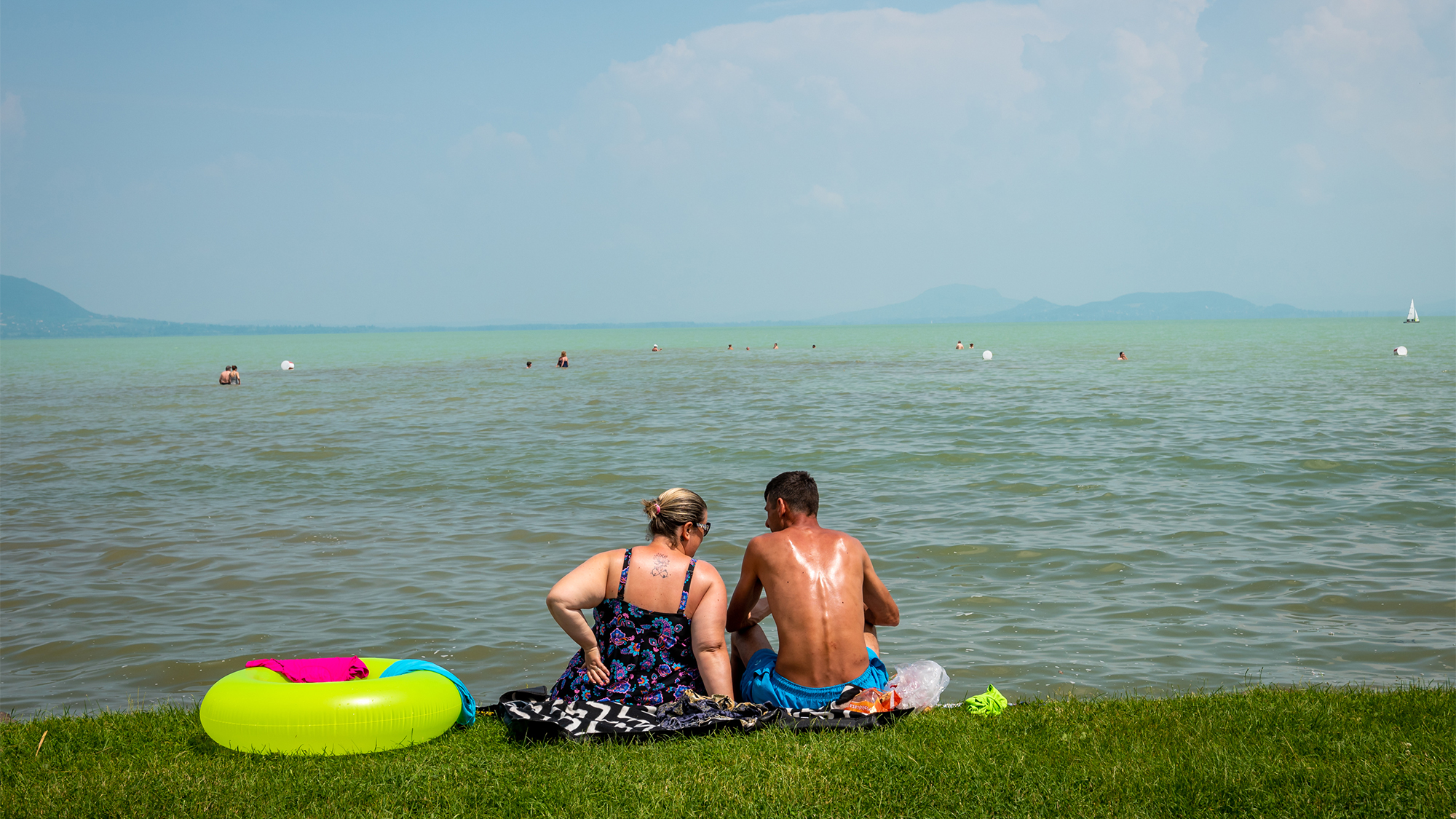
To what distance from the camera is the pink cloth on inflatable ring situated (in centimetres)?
588

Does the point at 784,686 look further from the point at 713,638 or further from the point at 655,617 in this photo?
the point at 655,617

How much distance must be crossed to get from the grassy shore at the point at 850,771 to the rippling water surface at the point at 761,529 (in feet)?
6.77

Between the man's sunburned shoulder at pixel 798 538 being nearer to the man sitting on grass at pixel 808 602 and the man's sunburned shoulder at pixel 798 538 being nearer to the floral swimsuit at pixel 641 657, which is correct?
the man sitting on grass at pixel 808 602

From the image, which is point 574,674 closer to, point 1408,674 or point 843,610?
point 843,610

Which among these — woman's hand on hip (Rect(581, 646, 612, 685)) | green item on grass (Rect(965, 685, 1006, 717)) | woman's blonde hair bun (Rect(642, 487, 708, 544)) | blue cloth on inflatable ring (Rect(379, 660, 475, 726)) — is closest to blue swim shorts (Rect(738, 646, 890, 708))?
green item on grass (Rect(965, 685, 1006, 717))

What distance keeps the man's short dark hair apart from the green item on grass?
1.51 metres

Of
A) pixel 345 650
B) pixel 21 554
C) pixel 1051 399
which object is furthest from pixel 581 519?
pixel 1051 399

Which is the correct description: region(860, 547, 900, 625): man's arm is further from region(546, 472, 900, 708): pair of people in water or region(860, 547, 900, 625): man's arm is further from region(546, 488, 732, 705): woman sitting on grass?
region(546, 488, 732, 705): woman sitting on grass

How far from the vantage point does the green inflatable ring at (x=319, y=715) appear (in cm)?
541

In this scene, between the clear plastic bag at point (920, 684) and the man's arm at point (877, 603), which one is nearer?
the man's arm at point (877, 603)

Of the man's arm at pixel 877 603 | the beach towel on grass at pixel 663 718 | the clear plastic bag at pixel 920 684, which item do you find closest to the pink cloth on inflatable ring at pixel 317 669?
the beach towel on grass at pixel 663 718

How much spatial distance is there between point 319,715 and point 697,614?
6.74 feet

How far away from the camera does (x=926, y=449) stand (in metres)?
19.9

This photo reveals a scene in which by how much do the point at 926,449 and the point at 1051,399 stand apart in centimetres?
1260
